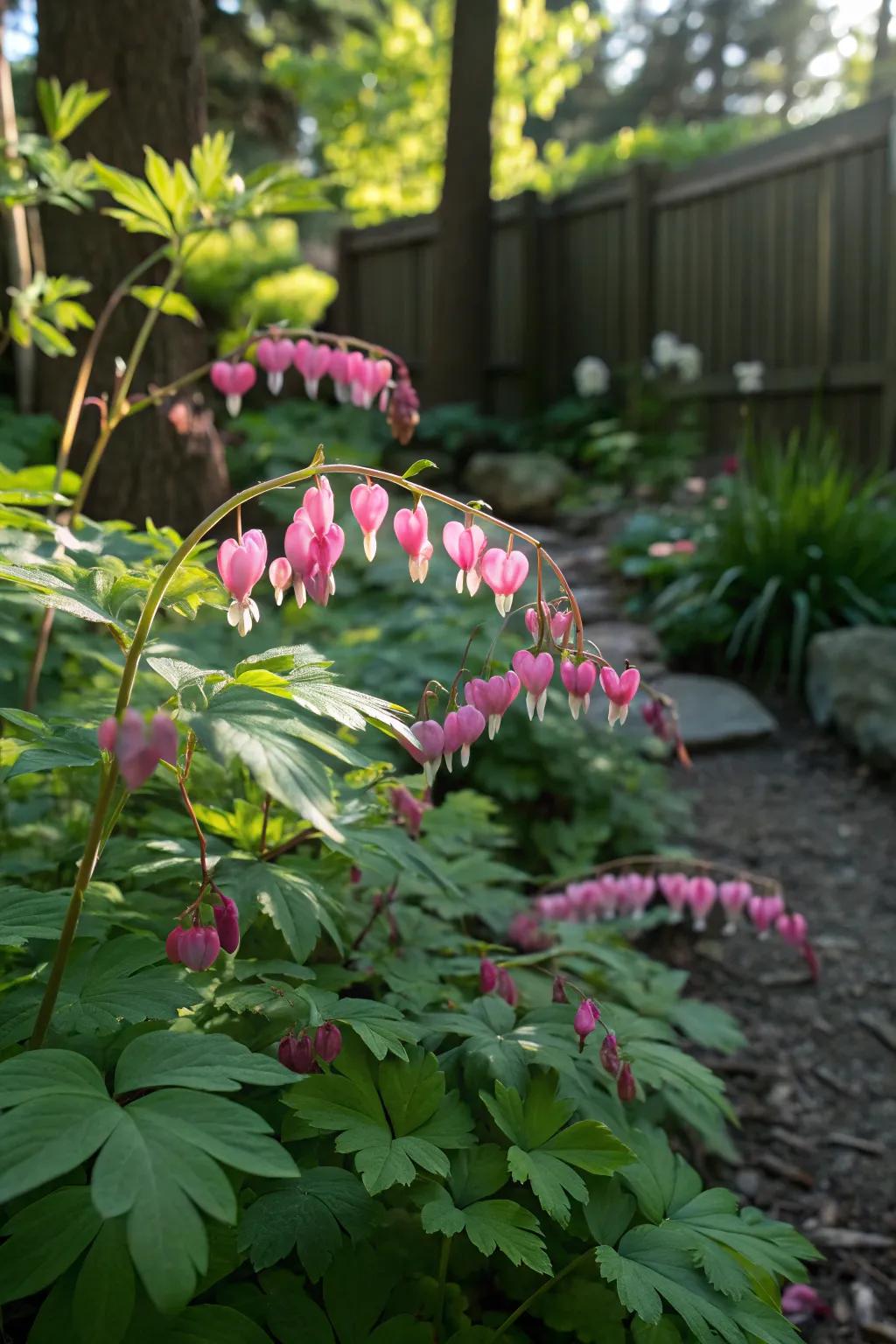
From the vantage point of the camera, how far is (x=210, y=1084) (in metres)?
1.14

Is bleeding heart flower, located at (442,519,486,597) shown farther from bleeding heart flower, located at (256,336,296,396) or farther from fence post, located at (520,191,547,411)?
fence post, located at (520,191,547,411)

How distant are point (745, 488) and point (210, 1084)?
6008 millimetres

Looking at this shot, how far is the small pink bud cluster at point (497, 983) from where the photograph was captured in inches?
78.2

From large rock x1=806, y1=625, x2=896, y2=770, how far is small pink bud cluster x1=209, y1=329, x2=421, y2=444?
10.6ft

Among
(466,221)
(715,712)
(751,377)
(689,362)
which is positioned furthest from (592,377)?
(715,712)

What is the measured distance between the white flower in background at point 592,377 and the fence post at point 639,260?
320mm

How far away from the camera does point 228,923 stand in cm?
145

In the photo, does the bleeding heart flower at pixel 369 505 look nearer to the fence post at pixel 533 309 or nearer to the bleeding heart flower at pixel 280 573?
the bleeding heart flower at pixel 280 573

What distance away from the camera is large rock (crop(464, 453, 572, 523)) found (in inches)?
373

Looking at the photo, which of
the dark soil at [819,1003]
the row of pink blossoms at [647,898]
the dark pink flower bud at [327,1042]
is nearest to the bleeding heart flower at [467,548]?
the dark pink flower bud at [327,1042]

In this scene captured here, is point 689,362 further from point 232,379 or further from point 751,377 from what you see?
point 232,379

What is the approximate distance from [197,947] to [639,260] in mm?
10309

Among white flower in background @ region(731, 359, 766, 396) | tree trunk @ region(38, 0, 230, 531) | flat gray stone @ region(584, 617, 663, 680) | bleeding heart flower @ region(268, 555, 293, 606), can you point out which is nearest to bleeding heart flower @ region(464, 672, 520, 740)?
bleeding heart flower @ region(268, 555, 293, 606)

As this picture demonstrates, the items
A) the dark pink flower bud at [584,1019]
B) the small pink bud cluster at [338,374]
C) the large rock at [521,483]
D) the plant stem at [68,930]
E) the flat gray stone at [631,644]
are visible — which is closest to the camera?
the plant stem at [68,930]
